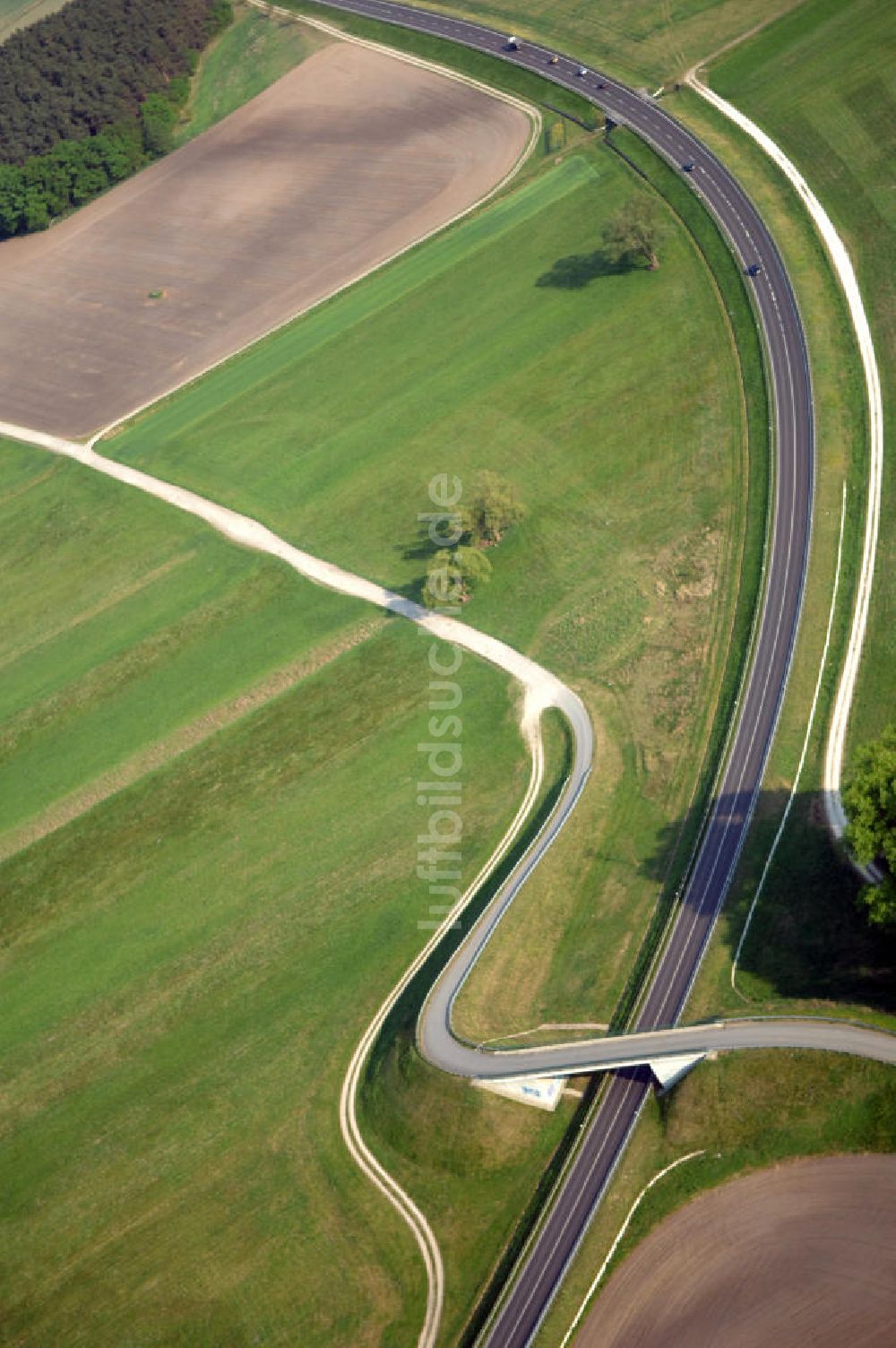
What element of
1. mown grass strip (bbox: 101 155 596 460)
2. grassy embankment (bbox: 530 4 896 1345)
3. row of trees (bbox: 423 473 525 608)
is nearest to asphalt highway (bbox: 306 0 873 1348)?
grassy embankment (bbox: 530 4 896 1345)

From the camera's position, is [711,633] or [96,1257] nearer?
[96,1257]

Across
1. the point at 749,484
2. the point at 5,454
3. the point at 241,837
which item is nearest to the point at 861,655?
the point at 749,484

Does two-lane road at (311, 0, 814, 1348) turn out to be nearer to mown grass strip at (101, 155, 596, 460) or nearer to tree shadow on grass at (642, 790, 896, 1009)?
tree shadow on grass at (642, 790, 896, 1009)

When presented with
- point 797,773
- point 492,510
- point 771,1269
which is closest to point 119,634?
point 492,510

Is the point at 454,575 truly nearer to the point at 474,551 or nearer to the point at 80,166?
the point at 474,551

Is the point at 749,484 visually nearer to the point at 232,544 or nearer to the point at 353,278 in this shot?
the point at 232,544

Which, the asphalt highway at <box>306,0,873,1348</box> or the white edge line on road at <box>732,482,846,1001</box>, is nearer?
the asphalt highway at <box>306,0,873,1348</box>
